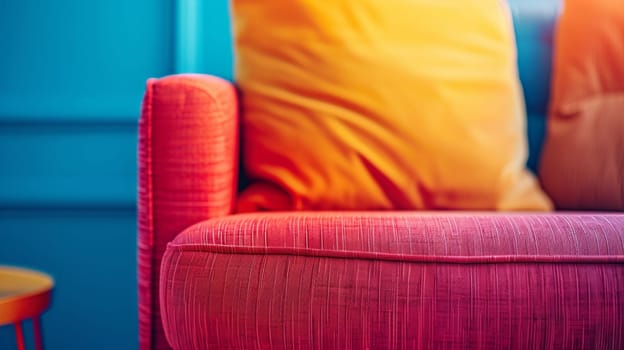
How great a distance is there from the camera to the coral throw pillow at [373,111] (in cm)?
106

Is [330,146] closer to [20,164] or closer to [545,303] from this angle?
[545,303]

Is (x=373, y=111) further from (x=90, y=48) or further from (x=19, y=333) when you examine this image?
(x=90, y=48)

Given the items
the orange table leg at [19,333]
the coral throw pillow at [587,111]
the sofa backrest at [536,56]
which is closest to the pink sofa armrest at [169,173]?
the orange table leg at [19,333]

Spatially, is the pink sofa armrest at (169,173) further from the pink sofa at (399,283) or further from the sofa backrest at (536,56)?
the sofa backrest at (536,56)

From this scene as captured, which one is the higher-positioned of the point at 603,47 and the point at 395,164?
the point at 603,47

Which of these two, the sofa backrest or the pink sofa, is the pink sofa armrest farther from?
the sofa backrest

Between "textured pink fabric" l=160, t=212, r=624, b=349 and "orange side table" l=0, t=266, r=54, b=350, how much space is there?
0.27 meters

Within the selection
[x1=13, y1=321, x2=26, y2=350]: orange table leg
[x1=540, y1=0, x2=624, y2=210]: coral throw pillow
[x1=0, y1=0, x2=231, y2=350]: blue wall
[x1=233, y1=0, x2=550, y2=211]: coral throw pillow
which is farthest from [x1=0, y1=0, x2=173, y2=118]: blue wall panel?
[x1=540, y1=0, x2=624, y2=210]: coral throw pillow

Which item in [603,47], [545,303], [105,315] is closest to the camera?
[545,303]

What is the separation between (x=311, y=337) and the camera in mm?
735

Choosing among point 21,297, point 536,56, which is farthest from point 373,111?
A: point 21,297

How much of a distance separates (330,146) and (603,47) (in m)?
0.54

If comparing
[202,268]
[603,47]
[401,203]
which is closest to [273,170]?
[401,203]

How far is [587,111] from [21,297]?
0.95 m
